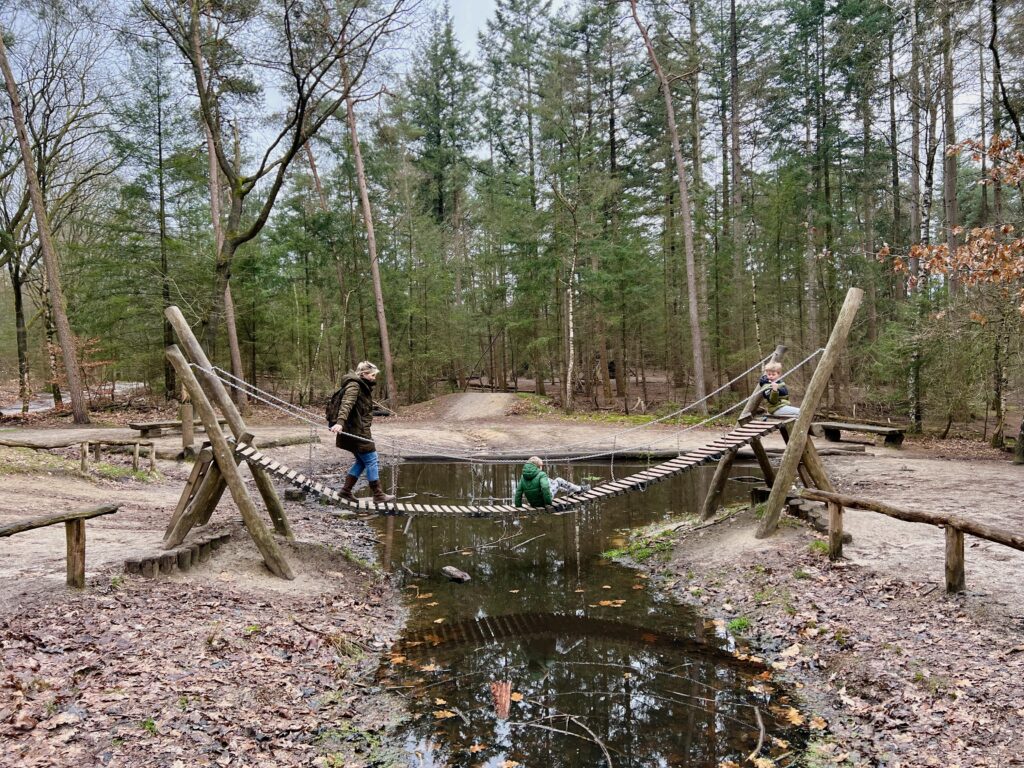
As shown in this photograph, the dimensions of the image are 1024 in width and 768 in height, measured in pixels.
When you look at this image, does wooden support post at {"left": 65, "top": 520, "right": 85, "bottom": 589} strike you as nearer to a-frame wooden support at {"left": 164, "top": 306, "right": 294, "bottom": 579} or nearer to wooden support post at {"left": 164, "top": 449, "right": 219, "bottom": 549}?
a-frame wooden support at {"left": 164, "top": 306, "right": 294, "bottom": 579}

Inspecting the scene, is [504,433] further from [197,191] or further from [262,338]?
[197,191]

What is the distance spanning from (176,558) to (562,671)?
3.65 m

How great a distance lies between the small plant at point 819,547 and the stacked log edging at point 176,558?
6.05 m

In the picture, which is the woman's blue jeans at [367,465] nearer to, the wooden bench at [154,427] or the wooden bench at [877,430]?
the wooden bench at [154,427]

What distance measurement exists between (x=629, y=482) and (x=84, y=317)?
64.1 ft

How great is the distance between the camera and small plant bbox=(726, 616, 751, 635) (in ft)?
17.4

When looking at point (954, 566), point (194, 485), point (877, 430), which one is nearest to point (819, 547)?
point (954, 566)

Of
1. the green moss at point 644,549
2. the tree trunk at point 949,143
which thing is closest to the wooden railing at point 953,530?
the green moss at point 644,549

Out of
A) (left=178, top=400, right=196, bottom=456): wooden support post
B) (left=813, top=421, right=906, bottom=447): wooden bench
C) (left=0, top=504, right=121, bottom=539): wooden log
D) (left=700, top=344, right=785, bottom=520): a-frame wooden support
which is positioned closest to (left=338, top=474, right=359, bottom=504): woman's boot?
(left=0, top=504, right=121, bottom=539): wooden log

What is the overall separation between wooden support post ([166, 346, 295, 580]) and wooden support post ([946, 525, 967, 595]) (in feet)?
18.8

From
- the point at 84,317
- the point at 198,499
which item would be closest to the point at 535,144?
the point at 84,317

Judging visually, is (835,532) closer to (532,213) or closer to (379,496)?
(379,496)

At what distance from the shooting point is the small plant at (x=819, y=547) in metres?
6.19

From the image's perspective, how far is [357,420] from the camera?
720 centimetres
